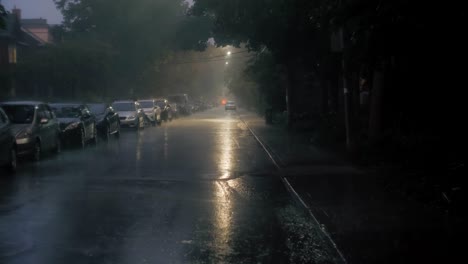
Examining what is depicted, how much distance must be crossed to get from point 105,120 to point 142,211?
1763cm

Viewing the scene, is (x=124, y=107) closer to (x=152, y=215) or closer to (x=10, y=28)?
(x=10, y=28)

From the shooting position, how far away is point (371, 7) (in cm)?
1222

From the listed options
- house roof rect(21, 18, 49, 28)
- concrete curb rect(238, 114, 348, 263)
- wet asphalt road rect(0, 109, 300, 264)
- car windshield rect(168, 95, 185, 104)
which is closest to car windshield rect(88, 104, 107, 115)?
concrete curb rect(238, 114, 348, 263)

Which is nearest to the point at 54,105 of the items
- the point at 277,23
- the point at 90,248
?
the point at 277,23

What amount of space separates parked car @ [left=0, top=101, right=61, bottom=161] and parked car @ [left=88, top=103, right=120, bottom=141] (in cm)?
706

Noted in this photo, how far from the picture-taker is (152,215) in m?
9.99

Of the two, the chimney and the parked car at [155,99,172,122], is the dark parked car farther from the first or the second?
the chimney

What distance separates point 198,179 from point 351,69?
3994mm

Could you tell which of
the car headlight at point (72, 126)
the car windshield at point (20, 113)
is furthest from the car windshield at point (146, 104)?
the car windshield at point (20, 113)

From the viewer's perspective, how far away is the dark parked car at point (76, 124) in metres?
22.3

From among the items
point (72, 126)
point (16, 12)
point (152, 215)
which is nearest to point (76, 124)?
point (72, 126)

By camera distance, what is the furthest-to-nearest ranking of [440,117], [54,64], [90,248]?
[54,64]
[440,117]
[90,248]

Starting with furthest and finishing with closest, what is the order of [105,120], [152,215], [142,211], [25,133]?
[105,120] → [25,133] → [142,211] → [152,215]

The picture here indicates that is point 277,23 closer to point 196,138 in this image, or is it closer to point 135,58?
point 196,138
